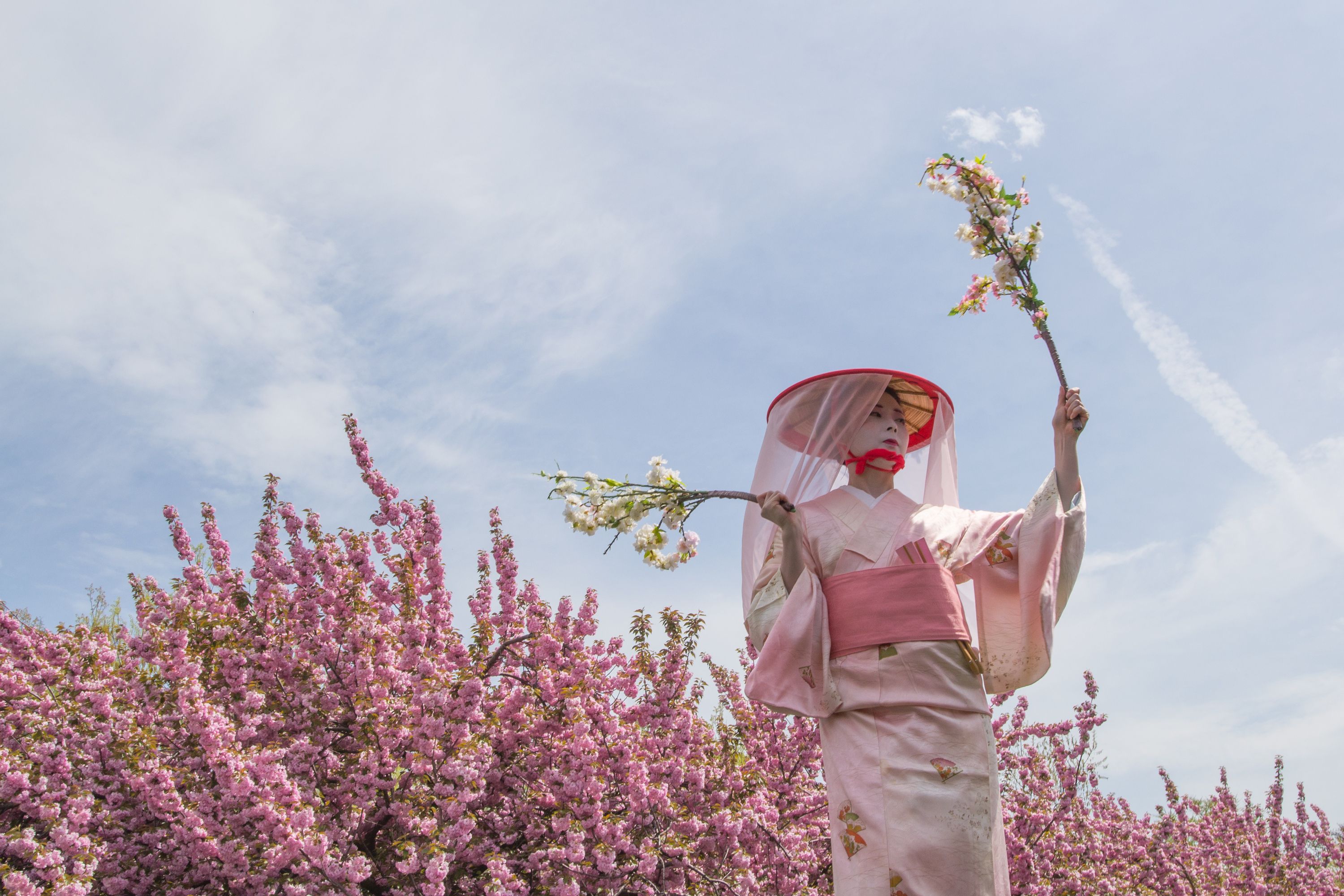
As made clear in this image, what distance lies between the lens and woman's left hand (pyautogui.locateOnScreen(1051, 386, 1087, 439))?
10.9 feet

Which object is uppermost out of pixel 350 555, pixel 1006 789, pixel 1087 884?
pixel 350 555

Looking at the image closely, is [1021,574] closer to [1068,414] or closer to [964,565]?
[964,565]

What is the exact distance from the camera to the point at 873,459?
367cm

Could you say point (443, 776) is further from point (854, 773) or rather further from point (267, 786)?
point (854, 773)

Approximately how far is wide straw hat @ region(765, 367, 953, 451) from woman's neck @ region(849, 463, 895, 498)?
272 mm

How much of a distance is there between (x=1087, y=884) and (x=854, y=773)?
3.81 m

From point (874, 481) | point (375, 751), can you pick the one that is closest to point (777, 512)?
point (874, 481)

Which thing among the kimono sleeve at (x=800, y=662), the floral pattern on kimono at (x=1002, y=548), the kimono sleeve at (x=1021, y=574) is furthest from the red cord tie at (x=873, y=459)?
the kimono sleeve at (x=800, y=662)

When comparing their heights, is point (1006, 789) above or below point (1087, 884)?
above

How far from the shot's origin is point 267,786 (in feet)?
11.5

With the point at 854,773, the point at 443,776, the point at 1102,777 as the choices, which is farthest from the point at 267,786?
the point at 1102,777

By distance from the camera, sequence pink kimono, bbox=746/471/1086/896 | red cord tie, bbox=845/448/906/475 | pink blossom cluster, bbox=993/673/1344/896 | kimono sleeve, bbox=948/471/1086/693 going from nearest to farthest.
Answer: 1. pink kimono, bbox=746/471/1086/896
2. kimono sleeve, bbox=948/471/1086/693
3. red cord tie, bbox=845/448/906/475
4. pink blossom cluster, bbox=993/673/1344/896

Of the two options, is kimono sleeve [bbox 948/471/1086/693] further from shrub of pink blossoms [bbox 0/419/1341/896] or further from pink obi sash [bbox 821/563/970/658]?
shrub of pink blossoms [bbox 0/419/1341/896]

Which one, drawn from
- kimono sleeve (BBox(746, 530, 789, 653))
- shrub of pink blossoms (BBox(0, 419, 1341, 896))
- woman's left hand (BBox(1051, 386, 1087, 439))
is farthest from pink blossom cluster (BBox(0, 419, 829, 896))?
woman's left hand (BBox(1051, 386, 1087, 439))
